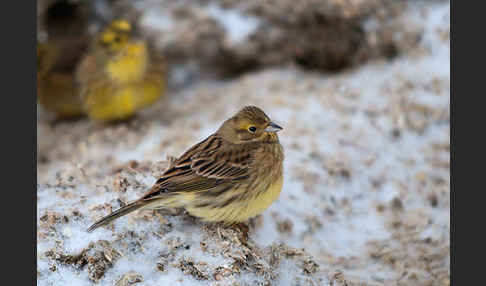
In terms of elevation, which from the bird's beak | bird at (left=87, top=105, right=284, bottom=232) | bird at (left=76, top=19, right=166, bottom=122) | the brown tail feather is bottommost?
the brown tail feather

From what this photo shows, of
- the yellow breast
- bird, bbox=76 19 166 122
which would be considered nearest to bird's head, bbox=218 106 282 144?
the yellow breast

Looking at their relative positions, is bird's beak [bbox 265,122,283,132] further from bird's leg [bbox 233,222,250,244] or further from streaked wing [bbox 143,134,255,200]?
bird's leg [bbox 233,222,250,244]

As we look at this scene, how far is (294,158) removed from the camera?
5.59 metres

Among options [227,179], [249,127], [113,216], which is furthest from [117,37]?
[113,216]

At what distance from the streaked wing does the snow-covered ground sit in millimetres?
277

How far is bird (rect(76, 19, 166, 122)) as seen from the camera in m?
6.61

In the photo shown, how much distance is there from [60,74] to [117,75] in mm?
1122

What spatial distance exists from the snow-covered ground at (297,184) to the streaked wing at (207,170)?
277 millimetres

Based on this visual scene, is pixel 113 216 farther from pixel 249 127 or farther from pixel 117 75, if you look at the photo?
pixel 117 75

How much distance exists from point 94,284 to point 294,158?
2.64 m

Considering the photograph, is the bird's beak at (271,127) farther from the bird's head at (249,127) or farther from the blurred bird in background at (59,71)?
the blurred bird in background at (59,71)

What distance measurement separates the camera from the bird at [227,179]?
3844 millimetres

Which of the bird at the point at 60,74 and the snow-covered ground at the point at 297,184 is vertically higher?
the bird at the point at 60,74

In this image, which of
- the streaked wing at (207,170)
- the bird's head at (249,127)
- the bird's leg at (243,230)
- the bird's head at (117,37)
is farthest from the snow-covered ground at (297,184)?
the bird's head at (117,37)
